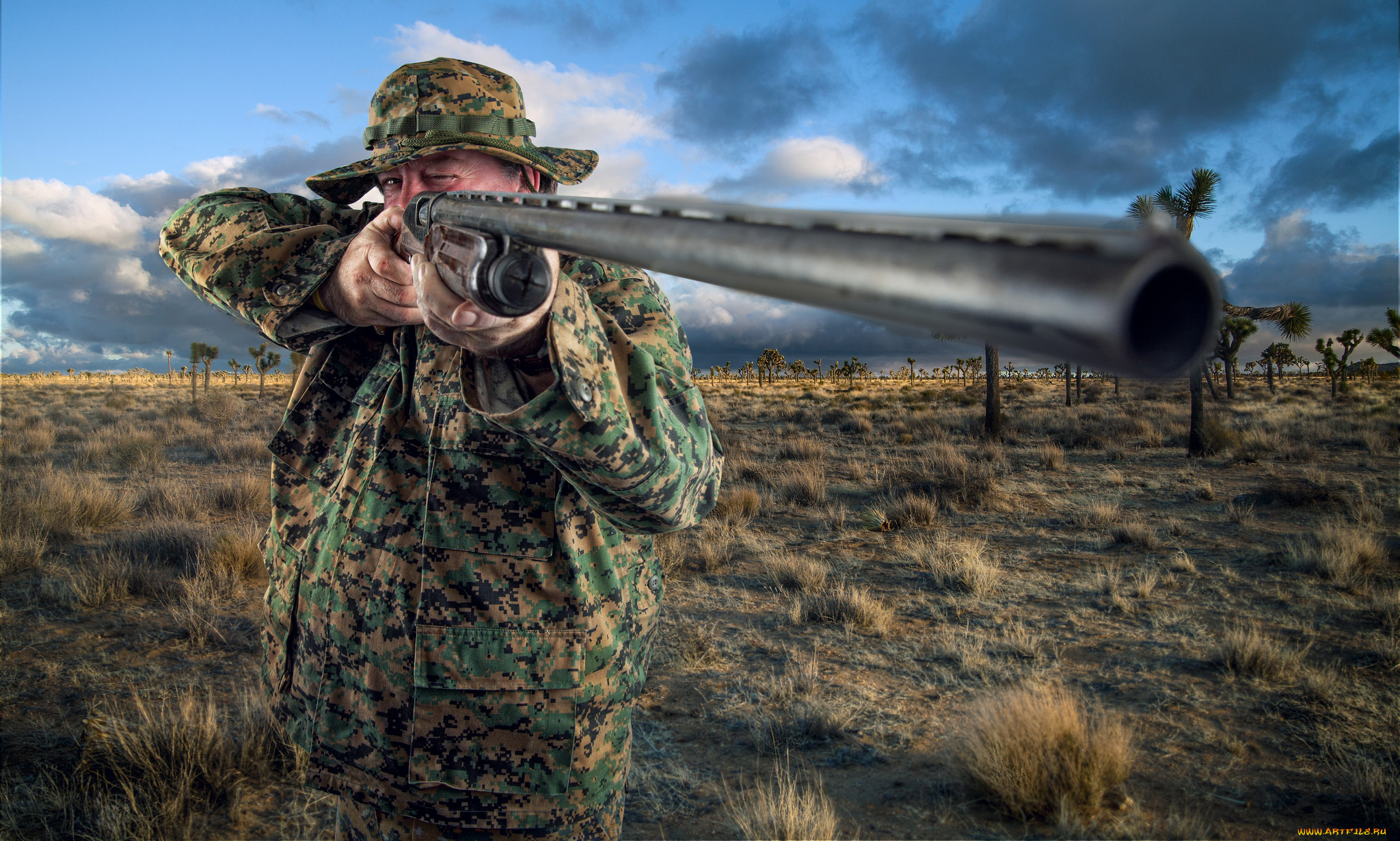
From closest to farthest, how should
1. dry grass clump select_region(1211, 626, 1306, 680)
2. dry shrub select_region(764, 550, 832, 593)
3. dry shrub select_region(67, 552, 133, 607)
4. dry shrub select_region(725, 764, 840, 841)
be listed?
dry shrub select_region(725, 764, 840, 841) → dry grass clump select_region(1211, 626, 1306, 680) → dry shrub select_region(67, 552, 133, 607) → dry shrub select_region(764, 550, 832, 593)

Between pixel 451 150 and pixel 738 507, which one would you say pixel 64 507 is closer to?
pixel 738 507

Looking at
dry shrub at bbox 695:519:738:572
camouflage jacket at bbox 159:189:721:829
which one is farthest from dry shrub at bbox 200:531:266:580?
camouflage jacket at bbox 159:189:721:829

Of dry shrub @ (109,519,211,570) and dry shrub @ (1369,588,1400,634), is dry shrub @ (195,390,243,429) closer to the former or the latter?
dry shrub @ (109,519,211,570)

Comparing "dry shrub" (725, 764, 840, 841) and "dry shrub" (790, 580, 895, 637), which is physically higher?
"dry shrub" (790, 580, 895, 637)

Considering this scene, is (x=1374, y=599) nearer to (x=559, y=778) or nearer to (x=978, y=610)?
(x=978, y=610)

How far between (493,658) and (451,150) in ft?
5.55

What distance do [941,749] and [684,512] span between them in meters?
3.85

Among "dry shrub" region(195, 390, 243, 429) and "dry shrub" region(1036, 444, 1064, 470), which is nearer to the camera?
"dry shrub" region(1036, 444, 1064, 470)

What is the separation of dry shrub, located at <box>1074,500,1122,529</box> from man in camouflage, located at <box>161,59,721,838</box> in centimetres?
1012

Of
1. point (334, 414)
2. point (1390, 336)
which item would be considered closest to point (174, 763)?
point (334, 414)

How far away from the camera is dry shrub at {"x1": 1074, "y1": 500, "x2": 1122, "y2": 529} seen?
10.1 meters

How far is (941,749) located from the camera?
179 inches

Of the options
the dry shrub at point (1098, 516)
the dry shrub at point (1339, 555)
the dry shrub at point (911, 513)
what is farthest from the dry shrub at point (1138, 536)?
the dry shrub at point (911, 513)

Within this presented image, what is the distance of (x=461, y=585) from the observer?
192cm
